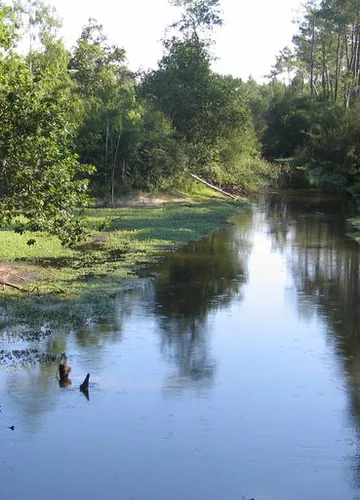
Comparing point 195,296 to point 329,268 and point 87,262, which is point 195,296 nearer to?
point 87,262

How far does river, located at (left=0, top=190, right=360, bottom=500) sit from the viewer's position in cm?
1038

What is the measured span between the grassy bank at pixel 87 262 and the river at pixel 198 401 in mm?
993

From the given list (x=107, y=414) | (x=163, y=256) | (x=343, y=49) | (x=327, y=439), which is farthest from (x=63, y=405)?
(x=343, y=49)

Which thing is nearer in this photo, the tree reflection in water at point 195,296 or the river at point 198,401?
the river at point 198,401

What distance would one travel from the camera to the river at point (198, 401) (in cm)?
1038

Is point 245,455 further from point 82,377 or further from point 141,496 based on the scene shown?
point 82,377

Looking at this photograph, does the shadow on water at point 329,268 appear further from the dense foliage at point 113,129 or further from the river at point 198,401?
the dense foliage at point 113,129

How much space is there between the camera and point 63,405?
12.7 metres

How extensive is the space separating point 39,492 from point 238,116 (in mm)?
41826

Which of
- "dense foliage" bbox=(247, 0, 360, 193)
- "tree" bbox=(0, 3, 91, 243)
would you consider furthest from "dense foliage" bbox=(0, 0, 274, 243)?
"dense foliage" bbox=(247, 0, 360, 193)

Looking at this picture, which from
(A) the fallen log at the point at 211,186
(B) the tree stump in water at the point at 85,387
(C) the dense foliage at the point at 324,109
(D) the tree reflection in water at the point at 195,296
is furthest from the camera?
(C) the dense foliage at the point at 324,109

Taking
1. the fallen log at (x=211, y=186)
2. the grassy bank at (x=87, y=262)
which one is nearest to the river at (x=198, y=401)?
the grassy bank at (x=87, y=262)

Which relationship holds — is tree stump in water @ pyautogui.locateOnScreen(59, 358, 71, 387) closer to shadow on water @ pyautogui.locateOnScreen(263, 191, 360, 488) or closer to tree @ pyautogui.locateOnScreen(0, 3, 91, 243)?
tree @ pyautogui.locateOnScreen(0, 3, 91, 243)

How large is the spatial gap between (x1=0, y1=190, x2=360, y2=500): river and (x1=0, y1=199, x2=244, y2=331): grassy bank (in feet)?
3.26
